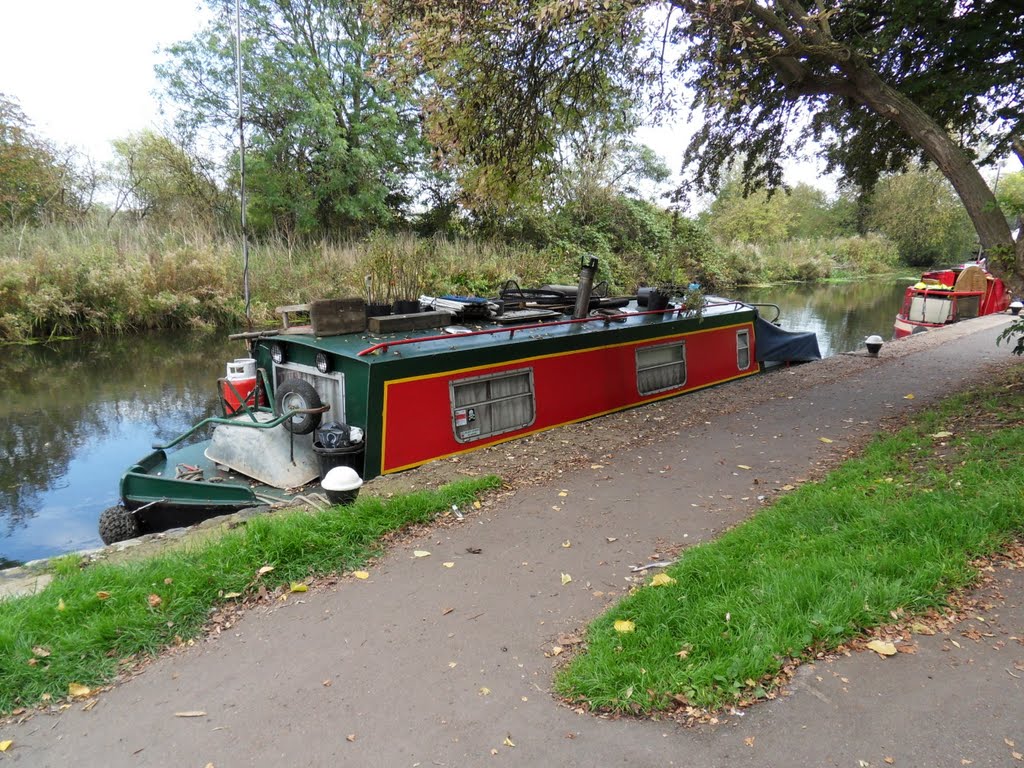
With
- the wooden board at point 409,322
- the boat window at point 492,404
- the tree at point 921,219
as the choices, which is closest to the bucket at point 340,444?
the boat window at point 492,404

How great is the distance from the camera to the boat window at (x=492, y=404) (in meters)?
6.42

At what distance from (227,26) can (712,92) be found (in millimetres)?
20957

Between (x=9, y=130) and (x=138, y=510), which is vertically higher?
(x=9, y=130)

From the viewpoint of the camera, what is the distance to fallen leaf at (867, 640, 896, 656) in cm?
257

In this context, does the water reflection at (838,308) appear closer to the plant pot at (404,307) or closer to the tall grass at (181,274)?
the tall grass at (181,274)

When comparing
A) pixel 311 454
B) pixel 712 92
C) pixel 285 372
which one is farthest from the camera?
pixel 285 372

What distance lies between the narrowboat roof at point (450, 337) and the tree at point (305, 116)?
14975 mm

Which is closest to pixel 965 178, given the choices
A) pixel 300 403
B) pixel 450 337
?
pixel 450 337

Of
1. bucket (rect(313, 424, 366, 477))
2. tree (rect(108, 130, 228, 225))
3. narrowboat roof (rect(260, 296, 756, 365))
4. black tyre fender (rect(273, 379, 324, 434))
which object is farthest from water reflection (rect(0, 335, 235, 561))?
tree (rect(108, 130, 228, 225))

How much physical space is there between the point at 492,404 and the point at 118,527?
3759 millimetres

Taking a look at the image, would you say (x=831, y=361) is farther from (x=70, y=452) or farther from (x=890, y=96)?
(x=70, y=452)

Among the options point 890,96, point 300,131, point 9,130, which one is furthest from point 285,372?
point 9,130

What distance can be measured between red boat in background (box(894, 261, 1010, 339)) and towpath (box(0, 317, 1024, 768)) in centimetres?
1699

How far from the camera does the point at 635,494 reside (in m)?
5.09
